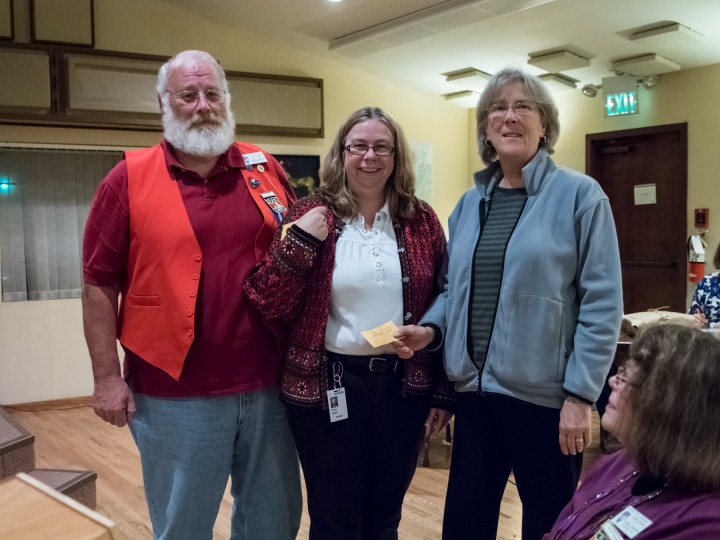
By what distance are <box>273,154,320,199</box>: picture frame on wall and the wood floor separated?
98.3 inches

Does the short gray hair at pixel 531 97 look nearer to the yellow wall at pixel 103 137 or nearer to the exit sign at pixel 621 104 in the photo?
the yellow wall at pixel 103 137

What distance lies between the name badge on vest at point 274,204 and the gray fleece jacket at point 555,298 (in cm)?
62

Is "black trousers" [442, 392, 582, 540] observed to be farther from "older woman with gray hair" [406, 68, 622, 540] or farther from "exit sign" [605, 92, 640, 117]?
"exit sign" [605, 92, 640, 117]

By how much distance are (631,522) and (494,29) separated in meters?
4.01

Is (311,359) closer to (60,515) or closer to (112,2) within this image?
(60,515)

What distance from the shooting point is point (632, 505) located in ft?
3.68

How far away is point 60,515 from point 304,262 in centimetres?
102

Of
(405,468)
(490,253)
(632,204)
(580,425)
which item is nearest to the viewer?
(580,425)

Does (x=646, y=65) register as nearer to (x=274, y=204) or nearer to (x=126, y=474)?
(x=274, y=204)

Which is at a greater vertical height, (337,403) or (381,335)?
(381,335)

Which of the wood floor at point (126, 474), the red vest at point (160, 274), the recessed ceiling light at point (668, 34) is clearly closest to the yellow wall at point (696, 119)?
the recessed ceiling light at point (668, 34)

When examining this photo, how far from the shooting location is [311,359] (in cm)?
162

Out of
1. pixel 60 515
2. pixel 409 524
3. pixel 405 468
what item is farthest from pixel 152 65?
pixel 60 515

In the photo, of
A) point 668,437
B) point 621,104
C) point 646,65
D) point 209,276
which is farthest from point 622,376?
point 621,104
